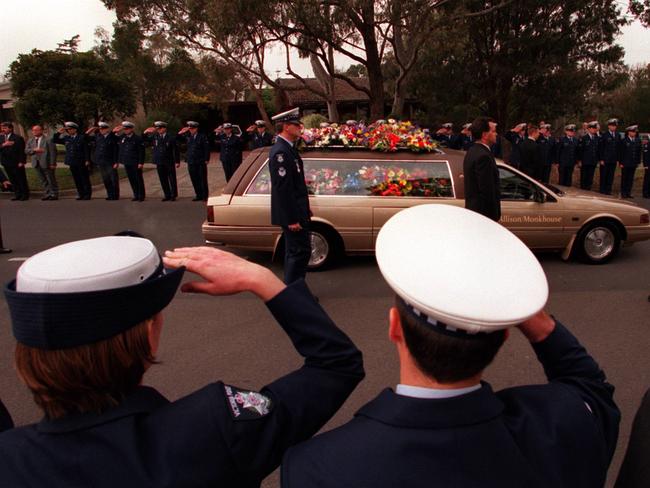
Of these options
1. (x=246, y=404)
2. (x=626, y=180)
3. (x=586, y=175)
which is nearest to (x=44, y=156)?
(x=586, y=175)

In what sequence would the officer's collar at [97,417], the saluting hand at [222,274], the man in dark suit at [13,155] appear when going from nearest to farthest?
1. the officer's collar at [97,417]
2. the saluting hand at [222,274]
3. the man in dark suit at [13,155]

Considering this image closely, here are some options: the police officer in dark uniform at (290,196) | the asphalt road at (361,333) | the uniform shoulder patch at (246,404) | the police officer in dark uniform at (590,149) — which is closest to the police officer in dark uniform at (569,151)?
the police officer in dark uniform at (590,149)

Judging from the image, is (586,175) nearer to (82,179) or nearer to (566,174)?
(566,174)

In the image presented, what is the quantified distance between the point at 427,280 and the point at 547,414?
424 millimetres

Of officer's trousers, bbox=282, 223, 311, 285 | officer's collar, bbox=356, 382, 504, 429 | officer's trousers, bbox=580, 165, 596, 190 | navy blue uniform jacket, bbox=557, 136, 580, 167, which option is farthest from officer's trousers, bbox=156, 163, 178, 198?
officer's collar, bbox=356, 382, 504, 429

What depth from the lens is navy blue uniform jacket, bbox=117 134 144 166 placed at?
12.6 meters

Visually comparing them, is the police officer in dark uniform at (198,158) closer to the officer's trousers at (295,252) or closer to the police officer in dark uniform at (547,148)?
the officer's trousers at (295,252)

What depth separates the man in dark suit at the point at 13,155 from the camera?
483 inches

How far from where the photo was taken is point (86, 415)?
1.10 metres

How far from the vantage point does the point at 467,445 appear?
3.21 ft

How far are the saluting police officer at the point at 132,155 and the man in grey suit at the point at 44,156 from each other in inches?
63.1

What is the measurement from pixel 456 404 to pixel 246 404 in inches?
17.9

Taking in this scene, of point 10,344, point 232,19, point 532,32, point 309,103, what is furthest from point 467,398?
point 309,103

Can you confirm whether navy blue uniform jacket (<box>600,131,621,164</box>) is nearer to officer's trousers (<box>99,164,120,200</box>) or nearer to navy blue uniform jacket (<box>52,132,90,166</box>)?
officer's trousers (<box>99,164,120,200</box>)
